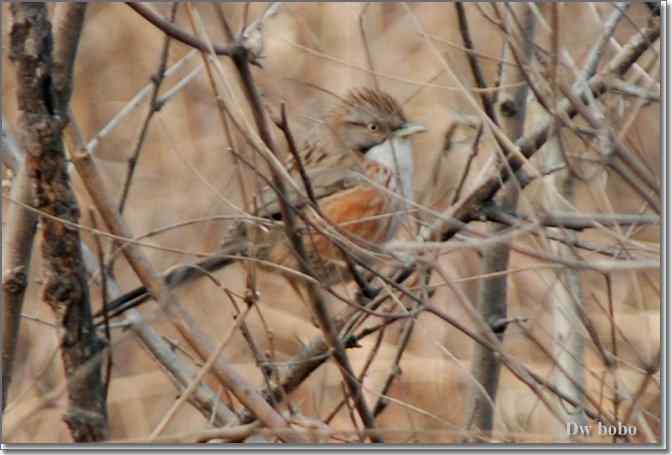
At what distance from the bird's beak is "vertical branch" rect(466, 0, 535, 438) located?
68 centimetres

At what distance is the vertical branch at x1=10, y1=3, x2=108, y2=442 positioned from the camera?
261cm

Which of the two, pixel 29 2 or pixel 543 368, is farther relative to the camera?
pixel 543 368

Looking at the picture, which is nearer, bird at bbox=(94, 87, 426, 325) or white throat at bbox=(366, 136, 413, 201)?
bird at bbox=(94, 87, 426, 325)

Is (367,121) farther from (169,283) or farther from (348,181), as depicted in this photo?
(169,283)

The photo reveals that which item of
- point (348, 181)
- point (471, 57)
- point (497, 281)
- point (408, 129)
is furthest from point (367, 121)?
point (471, 57)

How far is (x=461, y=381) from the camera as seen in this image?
3.74 meters

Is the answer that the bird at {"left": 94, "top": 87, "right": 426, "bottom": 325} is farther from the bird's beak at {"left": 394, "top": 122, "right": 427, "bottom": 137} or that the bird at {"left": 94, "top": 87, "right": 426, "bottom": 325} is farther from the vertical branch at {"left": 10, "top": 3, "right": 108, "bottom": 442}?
the vertical branch at {"left": 10, "top": 3, "right": 108, "bottom": 442}

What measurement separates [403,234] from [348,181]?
1.06 ft

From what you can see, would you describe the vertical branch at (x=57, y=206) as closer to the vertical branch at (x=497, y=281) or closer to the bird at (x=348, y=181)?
the bird at (x=348, y=181)

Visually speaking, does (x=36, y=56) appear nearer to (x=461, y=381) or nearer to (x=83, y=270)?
(x=83, y=270)

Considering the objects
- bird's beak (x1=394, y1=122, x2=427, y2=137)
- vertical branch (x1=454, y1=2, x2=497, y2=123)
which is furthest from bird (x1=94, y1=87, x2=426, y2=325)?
vertical branch (x1=454, y1=2, x2=497, y2=123)

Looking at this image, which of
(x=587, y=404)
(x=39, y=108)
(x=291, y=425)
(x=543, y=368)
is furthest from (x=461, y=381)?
(x=39, y=108)

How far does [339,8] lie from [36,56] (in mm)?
2853

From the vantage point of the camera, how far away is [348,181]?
4.20 m
